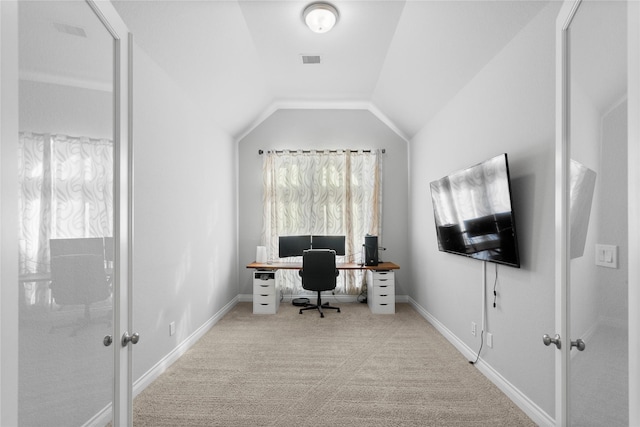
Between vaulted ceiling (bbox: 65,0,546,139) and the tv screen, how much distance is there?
95 centimetres

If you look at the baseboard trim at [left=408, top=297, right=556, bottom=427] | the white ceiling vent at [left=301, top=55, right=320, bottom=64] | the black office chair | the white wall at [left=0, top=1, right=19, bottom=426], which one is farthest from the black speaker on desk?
the white wall at [left=0, top=1, right=19, bottom=426]

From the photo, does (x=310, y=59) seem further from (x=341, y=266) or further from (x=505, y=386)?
(x=505, y=386)

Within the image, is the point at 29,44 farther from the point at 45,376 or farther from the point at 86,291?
the point at 45,376

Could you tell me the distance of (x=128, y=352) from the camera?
1.26 meters

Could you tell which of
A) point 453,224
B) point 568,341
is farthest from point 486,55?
point 568,341

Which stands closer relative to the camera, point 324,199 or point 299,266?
point 299,266

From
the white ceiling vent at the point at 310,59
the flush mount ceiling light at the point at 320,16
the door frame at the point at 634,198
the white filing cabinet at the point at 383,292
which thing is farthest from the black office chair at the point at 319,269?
the door frame at the point at 634,198

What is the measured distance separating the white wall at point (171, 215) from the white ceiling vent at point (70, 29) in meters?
1.35

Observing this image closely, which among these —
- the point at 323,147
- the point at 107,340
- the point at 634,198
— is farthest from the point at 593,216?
the point at 323,147

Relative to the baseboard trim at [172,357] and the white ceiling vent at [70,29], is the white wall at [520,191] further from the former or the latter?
the baseboard trim at [172,357]

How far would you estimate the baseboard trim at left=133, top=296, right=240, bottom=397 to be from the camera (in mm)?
2354

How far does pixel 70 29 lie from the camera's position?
98cm

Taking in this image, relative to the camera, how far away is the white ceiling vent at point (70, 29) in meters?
0.93

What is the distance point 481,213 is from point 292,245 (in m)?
2.87
